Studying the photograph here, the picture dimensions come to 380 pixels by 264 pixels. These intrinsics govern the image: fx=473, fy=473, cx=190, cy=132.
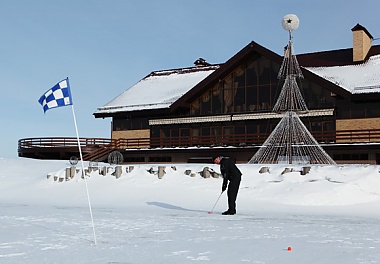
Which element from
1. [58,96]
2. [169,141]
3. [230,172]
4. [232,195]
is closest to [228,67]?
[169,141]

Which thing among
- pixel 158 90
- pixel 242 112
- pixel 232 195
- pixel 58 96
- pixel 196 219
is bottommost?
pixel 196 219

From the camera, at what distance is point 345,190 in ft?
49.6

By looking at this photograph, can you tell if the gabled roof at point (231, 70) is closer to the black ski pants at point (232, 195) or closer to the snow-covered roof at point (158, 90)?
the snow-covered roof at point (158, 90)

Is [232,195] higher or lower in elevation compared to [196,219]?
higher

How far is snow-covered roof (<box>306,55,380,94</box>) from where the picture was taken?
2681 cm

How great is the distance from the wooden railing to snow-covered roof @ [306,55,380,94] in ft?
8.19

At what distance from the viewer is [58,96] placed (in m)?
8.94

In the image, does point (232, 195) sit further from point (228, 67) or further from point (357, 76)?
Answer: point (357, 76)

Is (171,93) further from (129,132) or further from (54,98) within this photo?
(54,98)

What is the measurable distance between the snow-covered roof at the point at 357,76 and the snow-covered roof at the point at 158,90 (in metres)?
9.26

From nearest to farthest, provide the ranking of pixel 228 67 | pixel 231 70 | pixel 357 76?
pixel 357 76 < pixel 228 67 < pixel 231 70

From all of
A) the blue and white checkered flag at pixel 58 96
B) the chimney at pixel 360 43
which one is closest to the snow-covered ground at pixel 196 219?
the blue and white checkered flag at pixel 58 96

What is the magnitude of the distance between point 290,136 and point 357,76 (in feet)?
24.9

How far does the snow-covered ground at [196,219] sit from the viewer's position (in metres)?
6.39
